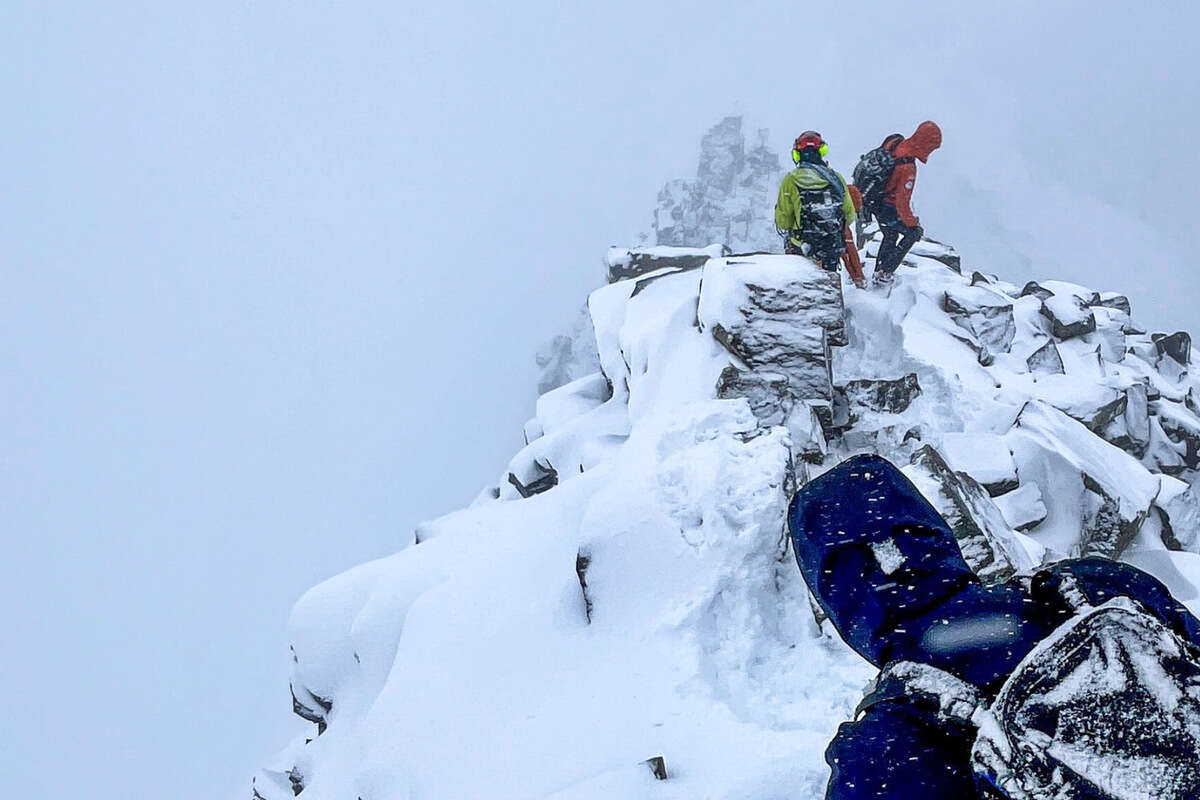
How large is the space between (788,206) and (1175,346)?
10.3 meters

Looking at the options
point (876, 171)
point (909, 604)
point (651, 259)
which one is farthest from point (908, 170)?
point (909, 604)

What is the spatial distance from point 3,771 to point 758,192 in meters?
104

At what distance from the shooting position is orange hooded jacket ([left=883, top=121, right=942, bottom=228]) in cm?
836

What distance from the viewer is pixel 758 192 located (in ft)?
204

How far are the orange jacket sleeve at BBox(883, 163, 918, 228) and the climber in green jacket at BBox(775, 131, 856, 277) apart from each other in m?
1.16

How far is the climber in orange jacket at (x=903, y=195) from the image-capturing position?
27.5 feet

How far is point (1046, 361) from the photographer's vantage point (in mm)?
10164

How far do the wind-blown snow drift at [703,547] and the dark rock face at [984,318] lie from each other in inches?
2.0

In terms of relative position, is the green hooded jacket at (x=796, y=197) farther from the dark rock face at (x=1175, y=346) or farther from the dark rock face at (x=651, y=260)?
the dark rock face at (x=1175, y=346)

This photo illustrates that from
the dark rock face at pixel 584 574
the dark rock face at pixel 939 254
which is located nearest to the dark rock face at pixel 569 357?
the dark rock face at pixel 939 254

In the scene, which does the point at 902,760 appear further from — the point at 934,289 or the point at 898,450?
the point at 934,289

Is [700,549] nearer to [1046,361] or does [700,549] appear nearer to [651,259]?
[1046,361]

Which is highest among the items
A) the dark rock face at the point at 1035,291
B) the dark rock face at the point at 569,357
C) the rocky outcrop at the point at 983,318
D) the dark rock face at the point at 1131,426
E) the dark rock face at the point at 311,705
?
the rocky outcrop at the point at 983,318

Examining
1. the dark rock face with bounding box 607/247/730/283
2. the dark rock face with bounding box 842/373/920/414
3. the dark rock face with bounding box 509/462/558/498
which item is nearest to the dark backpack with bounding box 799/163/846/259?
the dark rock face with bounding box 842/373/920/414
